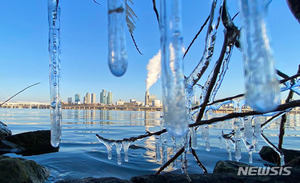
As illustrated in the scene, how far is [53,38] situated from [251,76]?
0.88 m

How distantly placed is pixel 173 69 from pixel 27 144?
7.28m

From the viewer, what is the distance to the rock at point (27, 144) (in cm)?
587

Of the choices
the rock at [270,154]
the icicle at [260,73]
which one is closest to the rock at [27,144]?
the rock at [270,154]

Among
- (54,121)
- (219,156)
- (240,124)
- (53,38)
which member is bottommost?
(219,156)

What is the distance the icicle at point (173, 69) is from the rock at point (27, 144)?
20.8ft

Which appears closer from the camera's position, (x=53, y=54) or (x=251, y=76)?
(x=251, y=76)

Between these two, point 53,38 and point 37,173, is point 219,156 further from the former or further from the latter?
point 53,38

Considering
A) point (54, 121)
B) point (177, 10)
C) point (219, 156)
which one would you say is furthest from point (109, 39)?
point (219, 156)

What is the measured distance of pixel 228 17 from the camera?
57 centimetres

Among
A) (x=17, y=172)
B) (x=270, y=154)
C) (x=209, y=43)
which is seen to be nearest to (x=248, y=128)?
(x=209, y=43)

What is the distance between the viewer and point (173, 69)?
0.39 m

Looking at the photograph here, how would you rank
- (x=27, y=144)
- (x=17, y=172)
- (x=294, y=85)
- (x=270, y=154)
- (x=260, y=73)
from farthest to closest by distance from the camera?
(x=27, y=144) < (x=270, y=154) < (x=17, y=172) < (x=294, y=85) < (x=260, y=73)

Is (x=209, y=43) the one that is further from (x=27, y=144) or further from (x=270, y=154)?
(x=27, y=144)

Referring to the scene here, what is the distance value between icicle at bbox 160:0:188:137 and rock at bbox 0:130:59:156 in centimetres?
634
